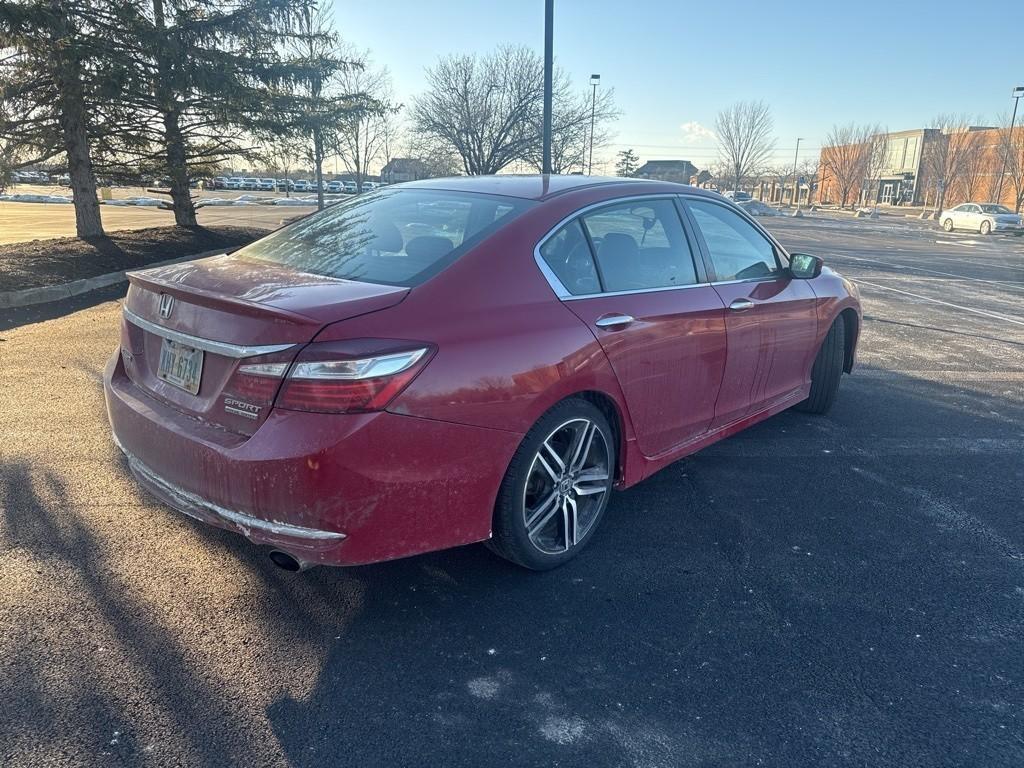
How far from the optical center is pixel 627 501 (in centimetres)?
398

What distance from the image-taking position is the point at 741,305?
3.96 metres

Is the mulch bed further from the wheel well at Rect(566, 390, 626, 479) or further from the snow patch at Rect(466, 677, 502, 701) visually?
the snow patch at Rect(466, 677, 502, 701)

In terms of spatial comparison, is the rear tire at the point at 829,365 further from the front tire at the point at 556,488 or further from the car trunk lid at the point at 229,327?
the car trunk lid at the point at 229,327

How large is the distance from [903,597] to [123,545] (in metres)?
3.39

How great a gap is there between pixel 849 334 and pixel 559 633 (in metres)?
3.79

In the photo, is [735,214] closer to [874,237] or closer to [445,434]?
[445,434]

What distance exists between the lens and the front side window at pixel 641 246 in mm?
3373

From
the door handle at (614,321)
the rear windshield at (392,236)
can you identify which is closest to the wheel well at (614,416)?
the door handle at (614,321)

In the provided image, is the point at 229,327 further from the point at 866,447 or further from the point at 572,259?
the point at 866,447

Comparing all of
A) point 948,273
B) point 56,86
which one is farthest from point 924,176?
point 56,86

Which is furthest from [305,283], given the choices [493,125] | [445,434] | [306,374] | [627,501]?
[493,125]

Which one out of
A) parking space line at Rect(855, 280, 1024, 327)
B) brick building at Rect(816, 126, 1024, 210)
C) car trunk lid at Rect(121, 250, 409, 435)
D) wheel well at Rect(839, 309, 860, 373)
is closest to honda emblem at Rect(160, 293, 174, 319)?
car trunk lid at Rect(121, 250, 409, 435)

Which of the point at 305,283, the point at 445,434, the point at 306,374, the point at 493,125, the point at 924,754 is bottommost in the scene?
the point at 924,754

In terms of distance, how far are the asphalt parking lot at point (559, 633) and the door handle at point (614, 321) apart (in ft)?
3.49
